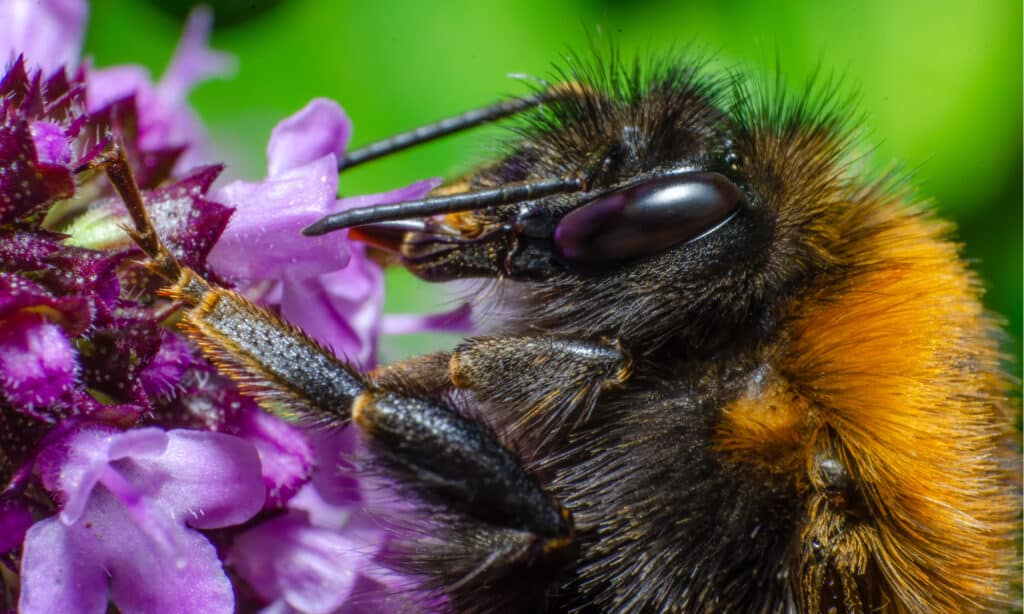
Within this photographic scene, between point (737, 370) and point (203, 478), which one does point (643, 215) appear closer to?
point (737, 370)

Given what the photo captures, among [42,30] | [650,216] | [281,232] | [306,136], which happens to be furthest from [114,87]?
[650,216]

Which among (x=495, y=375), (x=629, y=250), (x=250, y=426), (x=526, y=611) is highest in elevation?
(x=629, y=250)

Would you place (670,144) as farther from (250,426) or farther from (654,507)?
(250,426)

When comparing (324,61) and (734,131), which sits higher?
(734,131)

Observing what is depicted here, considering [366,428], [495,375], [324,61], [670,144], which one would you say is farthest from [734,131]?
[324,61]

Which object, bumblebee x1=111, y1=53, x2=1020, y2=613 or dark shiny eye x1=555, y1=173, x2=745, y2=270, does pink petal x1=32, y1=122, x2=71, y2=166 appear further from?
dark shiny eye x1=555, y1=173, x2=745, y2=270

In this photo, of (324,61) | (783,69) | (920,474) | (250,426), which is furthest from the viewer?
(324,61)

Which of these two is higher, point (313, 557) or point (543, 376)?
point (543, 376)

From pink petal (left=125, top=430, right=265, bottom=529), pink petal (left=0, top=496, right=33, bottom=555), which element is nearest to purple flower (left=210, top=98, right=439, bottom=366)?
pink petal (left=125, top=430, right=265, bottom=529)
